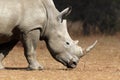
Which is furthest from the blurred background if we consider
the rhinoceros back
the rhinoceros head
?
the rhinoceros back

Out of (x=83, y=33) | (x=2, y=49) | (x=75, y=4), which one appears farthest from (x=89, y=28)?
(x=2, y=49)

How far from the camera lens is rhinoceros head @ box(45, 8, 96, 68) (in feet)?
42.8

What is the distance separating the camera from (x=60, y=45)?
13047mm

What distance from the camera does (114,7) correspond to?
3231 cm

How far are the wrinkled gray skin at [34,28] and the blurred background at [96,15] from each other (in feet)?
53.5

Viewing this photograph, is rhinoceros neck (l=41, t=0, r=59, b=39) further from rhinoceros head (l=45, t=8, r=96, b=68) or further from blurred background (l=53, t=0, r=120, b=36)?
blurred background (l=53, t=0, r=120, b=36)

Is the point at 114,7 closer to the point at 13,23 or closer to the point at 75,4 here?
the point at 75,4

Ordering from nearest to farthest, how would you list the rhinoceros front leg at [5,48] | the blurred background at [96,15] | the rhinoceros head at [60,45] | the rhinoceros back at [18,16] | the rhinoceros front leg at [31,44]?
1. the rhinoceros back at [18,16]
2. the rhinoceros front leg at [31,44]
3. the rhinoceros head at [60,45]
4. the rhinoceros front leg at [5,48]
5. the blurred background at [96,15]

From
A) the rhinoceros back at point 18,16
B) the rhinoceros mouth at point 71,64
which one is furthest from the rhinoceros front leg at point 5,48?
the rhinoceros mouth at point 71,64

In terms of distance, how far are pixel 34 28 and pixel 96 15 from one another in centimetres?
1942

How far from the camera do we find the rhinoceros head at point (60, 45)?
42.8 feet

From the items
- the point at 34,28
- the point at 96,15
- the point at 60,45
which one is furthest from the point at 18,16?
the point at 96,15

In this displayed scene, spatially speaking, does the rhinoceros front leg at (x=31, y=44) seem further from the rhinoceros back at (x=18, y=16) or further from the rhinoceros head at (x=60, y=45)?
the rhinoceros head at (x=60, y=45)

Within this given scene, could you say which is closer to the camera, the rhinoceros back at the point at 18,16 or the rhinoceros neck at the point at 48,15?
the rhinoceros back at the point at 18,16
